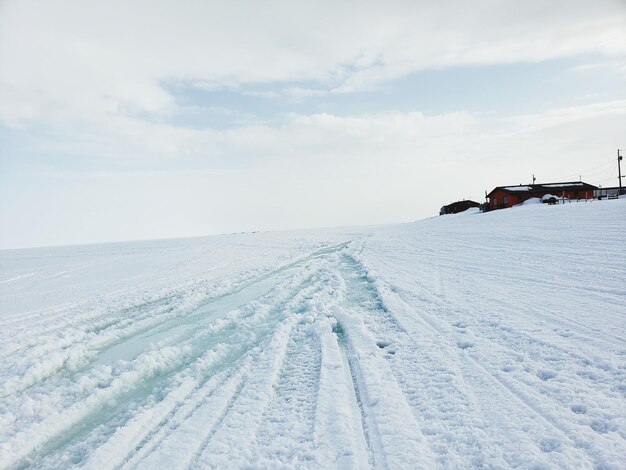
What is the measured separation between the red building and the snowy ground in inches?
1609

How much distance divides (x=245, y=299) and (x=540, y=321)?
261 inches

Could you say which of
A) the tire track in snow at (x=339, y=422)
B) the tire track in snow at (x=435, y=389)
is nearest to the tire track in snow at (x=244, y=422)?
the tire track in snow at (x=339, y=422)

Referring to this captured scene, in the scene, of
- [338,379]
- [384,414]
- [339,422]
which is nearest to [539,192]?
[338,379]

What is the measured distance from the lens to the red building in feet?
149

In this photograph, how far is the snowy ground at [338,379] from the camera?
295cm

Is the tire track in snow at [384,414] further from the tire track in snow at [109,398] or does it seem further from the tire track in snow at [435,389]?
the tire track in snow at [109,398]

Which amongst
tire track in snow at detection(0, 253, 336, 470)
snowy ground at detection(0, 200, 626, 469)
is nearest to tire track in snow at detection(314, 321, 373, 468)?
snowy ground at detection(0, 200, 626, 469)

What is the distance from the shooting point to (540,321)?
553cm

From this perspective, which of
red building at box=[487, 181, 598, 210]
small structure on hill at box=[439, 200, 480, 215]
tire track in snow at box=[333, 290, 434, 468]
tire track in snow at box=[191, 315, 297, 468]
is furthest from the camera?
small structure on hill at box=[439, 200, 480, 215]

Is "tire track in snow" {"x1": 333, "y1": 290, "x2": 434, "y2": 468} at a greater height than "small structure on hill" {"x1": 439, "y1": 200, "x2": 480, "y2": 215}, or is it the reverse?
"small structure on hill" {"x1": 439, "y1": 200, "x2": 480, "y2": 215}

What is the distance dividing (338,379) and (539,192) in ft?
166

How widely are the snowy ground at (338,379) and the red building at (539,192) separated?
40881 millimetres

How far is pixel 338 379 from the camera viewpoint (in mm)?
4242

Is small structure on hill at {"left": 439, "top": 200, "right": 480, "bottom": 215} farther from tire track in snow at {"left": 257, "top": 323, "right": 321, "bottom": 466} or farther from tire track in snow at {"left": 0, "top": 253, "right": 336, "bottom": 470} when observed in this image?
tire track in snow at {"left": 257, "top": 323, "right": 321, "bottom": 466}
